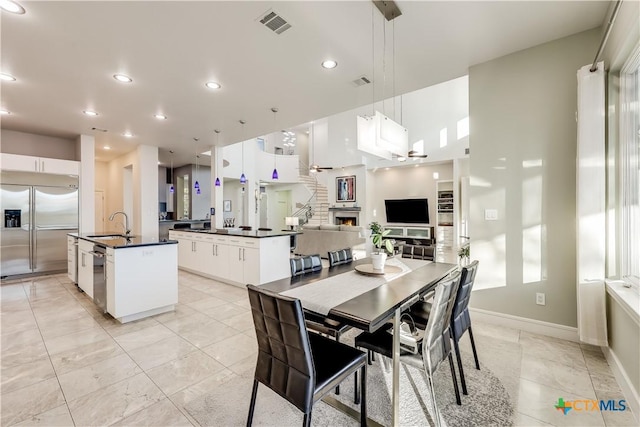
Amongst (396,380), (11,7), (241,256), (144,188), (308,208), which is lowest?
(396,380)

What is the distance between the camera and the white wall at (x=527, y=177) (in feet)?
8.91

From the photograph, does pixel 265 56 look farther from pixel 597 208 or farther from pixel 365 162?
pixel 365 162

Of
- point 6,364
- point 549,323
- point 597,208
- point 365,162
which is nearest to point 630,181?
point 597,208

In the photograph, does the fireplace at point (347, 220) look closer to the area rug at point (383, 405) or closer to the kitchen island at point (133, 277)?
the kitchen island at point (133, 277)

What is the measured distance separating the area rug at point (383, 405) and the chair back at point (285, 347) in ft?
1.48

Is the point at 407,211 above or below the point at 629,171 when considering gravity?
below

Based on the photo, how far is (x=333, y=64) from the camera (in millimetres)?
3166

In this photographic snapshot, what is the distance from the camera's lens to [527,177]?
2.91 metres

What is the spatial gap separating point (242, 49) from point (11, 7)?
180cm

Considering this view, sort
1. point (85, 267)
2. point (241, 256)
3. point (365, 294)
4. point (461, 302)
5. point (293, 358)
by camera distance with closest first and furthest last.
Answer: point (293, 358) → point (365, 294) → point (461, 302) → point (85, 267) → point (241, 256)

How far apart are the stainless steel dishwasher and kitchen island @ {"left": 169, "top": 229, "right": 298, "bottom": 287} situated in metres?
1.77

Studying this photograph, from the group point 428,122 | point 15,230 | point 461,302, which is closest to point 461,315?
point 461,302

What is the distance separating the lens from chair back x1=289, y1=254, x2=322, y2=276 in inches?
95.0

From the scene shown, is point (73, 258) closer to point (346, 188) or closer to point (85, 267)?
point (85, 267)
